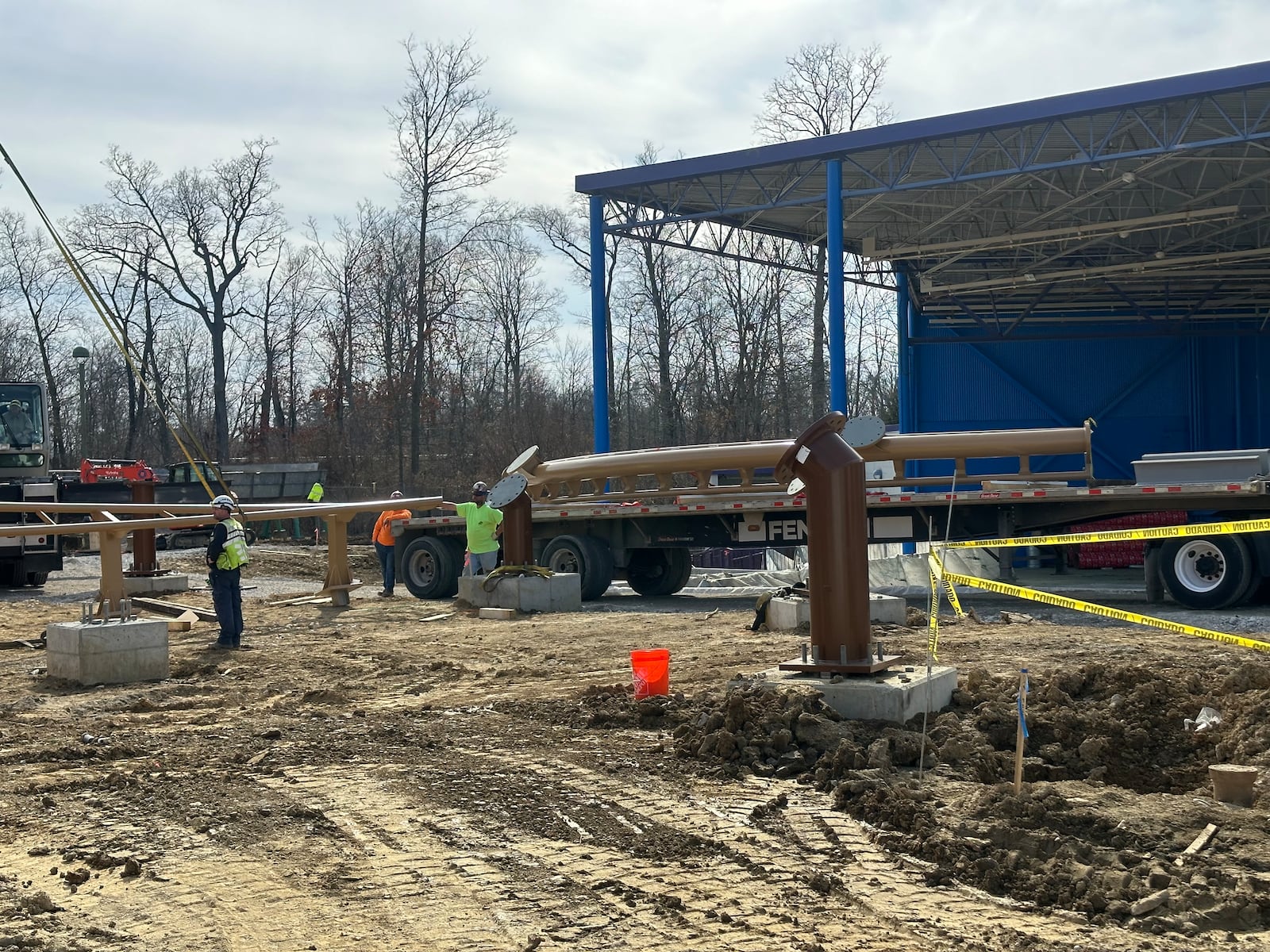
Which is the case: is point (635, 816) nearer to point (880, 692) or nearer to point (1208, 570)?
point (880, 692)

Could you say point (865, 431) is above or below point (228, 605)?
above

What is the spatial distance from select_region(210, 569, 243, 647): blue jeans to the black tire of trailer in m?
6.54

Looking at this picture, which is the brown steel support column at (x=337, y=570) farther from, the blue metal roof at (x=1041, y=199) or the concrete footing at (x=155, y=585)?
the blue metal roof at (x=1041, y=199)

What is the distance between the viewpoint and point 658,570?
20.6 meters

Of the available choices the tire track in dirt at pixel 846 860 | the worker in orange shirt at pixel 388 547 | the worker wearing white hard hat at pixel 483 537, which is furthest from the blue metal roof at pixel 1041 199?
the tire track in dirt at pixel 846 860

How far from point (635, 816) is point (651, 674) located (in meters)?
2.80

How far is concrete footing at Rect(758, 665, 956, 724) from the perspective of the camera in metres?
7.39

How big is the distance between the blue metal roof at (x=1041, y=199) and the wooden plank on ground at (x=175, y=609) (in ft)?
41.0

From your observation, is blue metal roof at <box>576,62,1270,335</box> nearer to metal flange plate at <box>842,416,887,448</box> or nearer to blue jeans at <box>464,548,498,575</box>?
metal flange plate at <box>842,416,887,448</box>

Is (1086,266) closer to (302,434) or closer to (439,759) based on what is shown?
(439,759)

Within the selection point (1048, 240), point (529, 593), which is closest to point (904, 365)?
point (1048, 240)

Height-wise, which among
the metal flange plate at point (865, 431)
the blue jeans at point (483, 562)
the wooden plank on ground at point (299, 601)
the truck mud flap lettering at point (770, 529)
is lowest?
the wooden plank on ground at point (299, 601)

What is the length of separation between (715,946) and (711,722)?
2938 millimetres

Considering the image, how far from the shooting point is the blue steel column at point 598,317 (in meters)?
25.4
